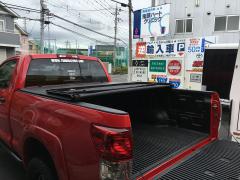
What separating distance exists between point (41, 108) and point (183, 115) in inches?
Result: 80.0

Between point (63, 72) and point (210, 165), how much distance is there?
2.64 meters

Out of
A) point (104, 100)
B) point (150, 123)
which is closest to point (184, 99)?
point (150, 123)

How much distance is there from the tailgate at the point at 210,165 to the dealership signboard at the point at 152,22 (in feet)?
50.7

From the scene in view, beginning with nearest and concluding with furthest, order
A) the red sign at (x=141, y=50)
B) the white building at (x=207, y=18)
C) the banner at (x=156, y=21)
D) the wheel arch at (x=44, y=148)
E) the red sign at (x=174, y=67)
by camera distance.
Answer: the wheel arch at (x=44, y=148) → the red sign at (x=174, y=67) → the red sign at (x=141, y=50) → the banner at (x=156, y=21) → the white building at (x=207, y=18)

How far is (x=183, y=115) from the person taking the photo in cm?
378

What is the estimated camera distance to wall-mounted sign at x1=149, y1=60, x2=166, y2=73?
11541mm

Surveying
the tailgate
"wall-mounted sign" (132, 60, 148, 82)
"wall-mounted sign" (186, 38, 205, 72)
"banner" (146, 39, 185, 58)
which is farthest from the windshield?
"wall-mounted sign" (132, 60, 148, 82)

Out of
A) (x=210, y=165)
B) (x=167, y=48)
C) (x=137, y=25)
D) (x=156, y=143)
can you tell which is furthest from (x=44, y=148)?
(x=137, y=25)

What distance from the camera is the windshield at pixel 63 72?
12.7ft

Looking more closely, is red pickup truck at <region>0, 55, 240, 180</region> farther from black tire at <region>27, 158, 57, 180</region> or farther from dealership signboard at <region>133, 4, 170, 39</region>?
dealership signboard at <region>133, 4, 170, 39</region>

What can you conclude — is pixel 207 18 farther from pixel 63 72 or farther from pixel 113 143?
pixel 113 143

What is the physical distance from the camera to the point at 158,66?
1171cm

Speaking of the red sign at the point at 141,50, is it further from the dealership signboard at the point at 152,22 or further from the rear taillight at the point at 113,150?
the rear taillight at the point at 113,150

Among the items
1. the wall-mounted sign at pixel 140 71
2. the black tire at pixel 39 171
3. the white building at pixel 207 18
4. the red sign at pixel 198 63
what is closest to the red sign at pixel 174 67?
the red sign at pixel 198 63
